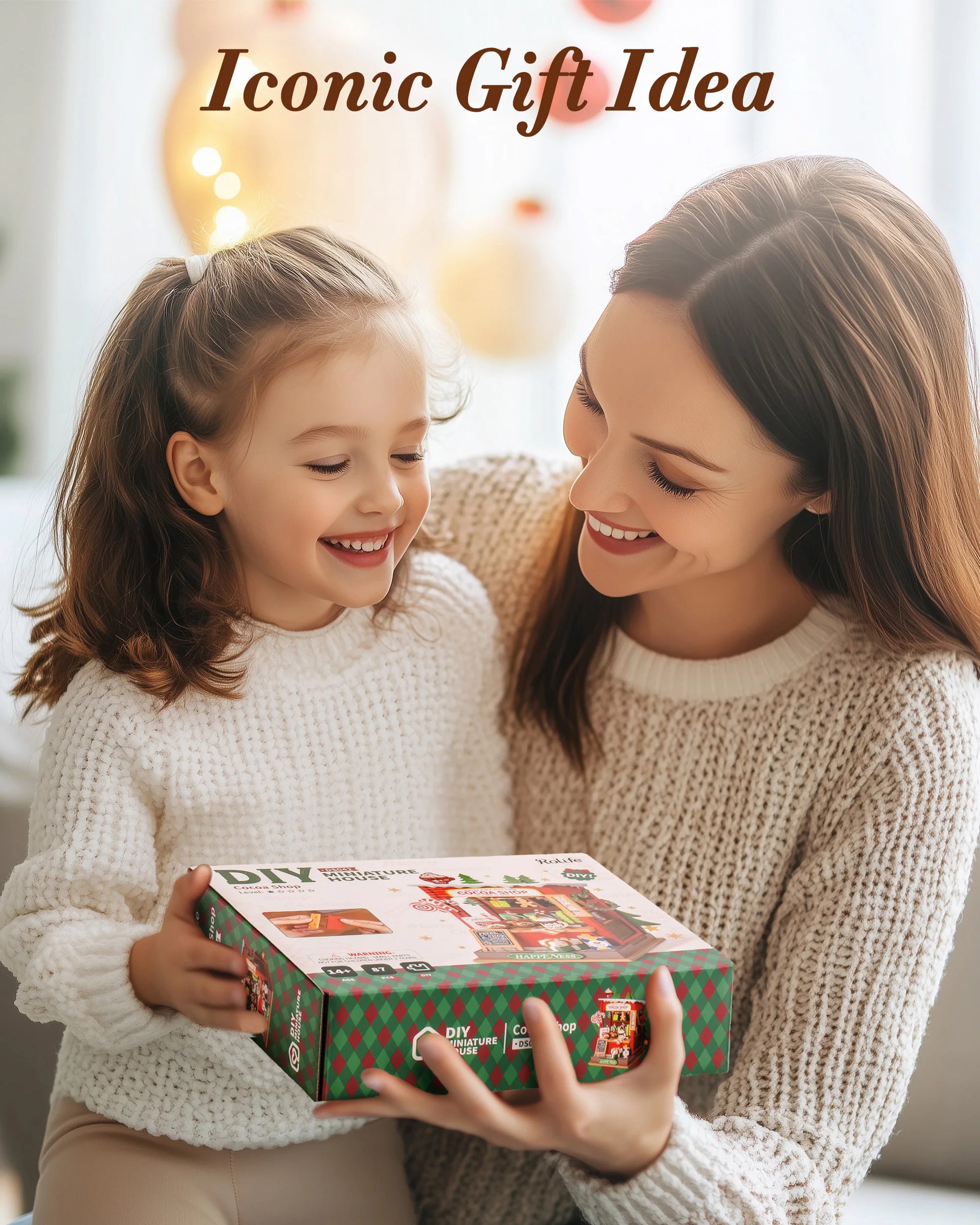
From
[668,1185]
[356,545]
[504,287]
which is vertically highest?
[504,287]

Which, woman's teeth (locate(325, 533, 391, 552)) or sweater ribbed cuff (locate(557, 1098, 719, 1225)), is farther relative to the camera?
woman's teeth (locate(325, 533, 391, 552))

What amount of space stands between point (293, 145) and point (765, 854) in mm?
1462

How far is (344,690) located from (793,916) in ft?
1.39

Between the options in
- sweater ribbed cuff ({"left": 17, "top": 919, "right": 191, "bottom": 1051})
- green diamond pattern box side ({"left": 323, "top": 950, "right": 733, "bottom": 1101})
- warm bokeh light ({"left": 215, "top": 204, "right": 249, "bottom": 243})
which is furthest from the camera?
warm bokeh light ({"left": 215, "top": 204, "right": 249, "bottom": 243})

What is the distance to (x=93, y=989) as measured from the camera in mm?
902

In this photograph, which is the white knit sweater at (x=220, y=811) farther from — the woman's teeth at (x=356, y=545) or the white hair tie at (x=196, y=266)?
the white hair tie at (x=196, y=266)

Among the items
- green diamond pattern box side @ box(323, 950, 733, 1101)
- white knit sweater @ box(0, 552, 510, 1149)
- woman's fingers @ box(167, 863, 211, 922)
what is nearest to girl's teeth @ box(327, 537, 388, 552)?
white knit sweater @ box(0, 552, 510, 1149)

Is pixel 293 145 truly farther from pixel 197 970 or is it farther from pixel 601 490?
pixel 197 970

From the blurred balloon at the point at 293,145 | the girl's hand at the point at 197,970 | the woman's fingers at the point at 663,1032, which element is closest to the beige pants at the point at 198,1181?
the girl's hand at the point at 197,970

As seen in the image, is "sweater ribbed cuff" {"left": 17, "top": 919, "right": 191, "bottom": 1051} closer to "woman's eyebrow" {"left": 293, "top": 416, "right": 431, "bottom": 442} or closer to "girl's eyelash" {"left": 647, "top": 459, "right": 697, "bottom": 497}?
"woman's eyebrow" {"left": 293, "top": 416, "right": 431, "bottom": 442}

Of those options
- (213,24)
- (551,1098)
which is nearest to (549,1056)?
(551,1098)

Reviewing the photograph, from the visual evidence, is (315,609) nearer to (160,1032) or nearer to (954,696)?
(160,1032)

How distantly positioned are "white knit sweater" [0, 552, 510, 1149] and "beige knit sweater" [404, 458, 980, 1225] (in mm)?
108

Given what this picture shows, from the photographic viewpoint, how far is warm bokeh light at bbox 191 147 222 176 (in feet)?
6.65
